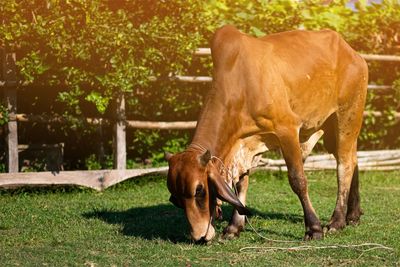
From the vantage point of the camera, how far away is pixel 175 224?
28.0 feet

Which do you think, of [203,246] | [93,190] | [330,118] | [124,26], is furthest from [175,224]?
[124,26]

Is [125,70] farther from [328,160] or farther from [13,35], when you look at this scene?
[328,160]

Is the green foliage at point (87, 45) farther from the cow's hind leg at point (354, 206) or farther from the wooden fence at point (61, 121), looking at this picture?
the cow's hind leg at point (354, 206)

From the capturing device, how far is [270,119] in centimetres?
768

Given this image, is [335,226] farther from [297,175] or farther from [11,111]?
[11,111]

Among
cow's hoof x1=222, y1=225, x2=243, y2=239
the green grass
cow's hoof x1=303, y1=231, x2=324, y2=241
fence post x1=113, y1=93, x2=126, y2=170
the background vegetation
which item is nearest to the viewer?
the green grass

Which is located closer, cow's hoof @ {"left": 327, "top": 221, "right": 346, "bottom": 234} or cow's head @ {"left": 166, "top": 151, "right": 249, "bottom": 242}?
cow's head @ {"left": 166, "top": 151, "right": 249, "bottom": 242}

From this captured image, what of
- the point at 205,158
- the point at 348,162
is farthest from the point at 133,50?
the point at 205,158

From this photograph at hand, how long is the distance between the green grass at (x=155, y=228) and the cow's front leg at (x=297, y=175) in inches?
6.1

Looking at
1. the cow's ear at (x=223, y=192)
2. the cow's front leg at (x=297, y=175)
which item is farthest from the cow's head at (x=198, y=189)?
the cow's front leg at (x=297, y=175)

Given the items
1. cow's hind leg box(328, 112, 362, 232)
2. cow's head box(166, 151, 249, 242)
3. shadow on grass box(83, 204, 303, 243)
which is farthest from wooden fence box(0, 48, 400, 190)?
cow's head box(166, 151, 249, 242)

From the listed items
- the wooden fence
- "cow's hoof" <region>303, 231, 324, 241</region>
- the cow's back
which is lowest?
the wooden fence

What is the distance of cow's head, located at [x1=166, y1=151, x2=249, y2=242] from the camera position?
7043mm

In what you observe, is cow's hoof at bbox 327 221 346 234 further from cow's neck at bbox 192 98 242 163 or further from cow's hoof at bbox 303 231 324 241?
cow's neck at bbox 192 98 242 163
